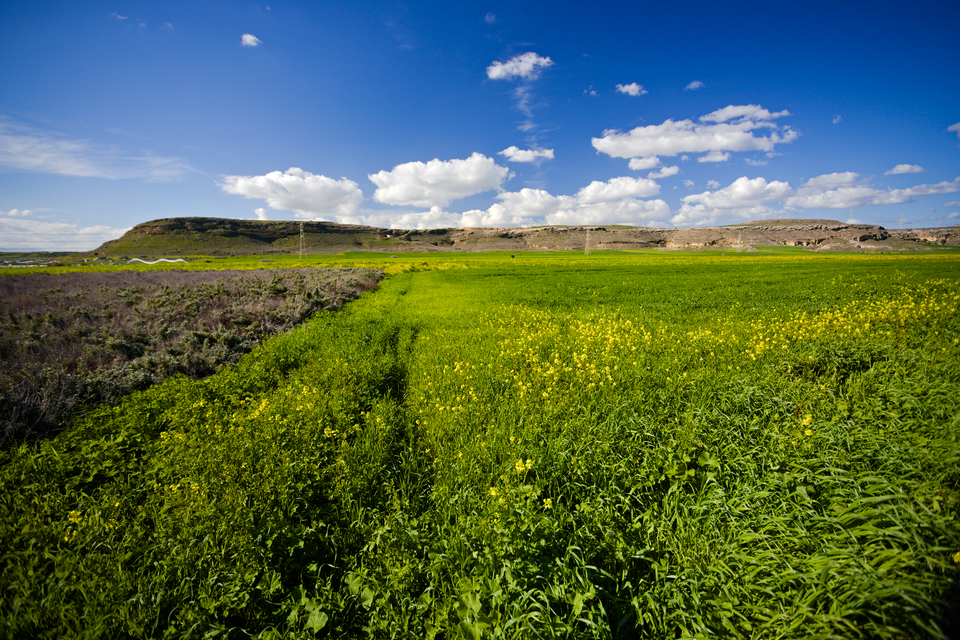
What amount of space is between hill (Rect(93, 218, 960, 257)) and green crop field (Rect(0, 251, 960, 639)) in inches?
5378

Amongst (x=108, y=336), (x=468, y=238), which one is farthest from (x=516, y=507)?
(x=468, y=238)

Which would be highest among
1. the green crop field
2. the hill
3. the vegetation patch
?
the hill

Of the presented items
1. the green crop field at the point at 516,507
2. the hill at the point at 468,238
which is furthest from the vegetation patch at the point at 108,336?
the hill at the point at 468,238

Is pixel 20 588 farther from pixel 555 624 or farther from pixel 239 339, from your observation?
pixel 239 339

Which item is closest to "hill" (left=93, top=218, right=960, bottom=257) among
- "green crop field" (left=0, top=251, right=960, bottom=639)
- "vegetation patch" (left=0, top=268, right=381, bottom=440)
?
"vegetation patch" (left=0, top=268, right=381, bottom=440)

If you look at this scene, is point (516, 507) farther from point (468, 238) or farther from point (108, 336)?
point (468, 238)

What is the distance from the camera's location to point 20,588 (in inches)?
113

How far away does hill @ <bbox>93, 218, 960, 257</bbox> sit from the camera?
131875 mm

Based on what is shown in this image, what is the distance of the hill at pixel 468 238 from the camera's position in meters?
132

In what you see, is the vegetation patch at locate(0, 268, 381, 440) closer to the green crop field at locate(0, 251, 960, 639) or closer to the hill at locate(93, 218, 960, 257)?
the green crop field at locate(0, 251, 960, 639)

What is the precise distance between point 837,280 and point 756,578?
29547 millimetres

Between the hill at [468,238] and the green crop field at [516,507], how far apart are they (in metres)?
137

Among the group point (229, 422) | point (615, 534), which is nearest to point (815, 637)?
point (615, 534)

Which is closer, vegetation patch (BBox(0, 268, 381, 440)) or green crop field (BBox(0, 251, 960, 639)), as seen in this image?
green crop field (BBox(0, 251, 960, 639))
